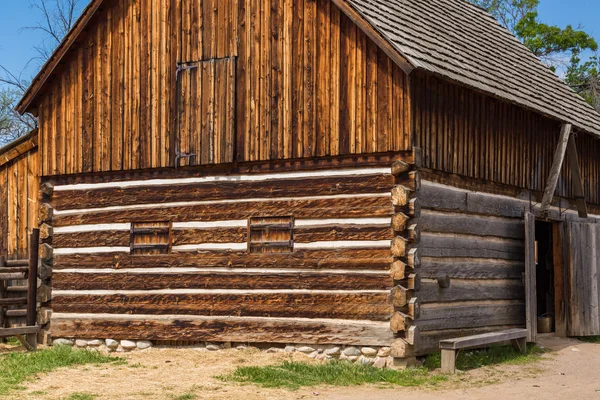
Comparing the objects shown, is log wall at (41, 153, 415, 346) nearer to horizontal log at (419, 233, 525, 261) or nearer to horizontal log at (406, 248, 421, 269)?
horizontal log at (406, 248, 421, 269)

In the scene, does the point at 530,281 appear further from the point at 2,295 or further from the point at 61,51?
the point at 2,295

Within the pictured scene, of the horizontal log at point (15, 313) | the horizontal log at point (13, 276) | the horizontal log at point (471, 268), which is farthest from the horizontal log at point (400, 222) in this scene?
the horizontal log at point (15, 313)

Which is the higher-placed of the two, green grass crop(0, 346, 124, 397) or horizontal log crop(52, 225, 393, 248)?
horizontal log crop(52, 225, 393, 248)

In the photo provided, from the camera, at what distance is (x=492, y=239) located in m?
18.4

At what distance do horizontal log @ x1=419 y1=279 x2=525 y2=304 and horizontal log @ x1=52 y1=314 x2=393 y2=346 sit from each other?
105cm

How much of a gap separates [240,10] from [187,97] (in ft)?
6.09

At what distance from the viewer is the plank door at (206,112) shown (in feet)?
57.0

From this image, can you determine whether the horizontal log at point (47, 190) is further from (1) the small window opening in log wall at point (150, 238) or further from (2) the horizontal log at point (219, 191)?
(1) the small window opening in log wall at point (150, 238)

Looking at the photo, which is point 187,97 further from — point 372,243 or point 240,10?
point 372,243

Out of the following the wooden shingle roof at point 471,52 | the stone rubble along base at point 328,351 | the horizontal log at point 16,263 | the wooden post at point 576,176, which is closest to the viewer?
the stone rubble along base at point 328,351

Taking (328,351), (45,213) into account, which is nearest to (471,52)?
(328,351)

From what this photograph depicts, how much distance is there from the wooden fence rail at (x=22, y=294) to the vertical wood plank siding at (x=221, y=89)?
6.06 feet

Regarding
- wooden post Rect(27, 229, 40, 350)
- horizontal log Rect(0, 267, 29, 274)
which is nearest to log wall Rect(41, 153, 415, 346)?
wooden post Rect(27, 229, 40, 350)

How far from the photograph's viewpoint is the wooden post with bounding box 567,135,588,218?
2086 centimetres
